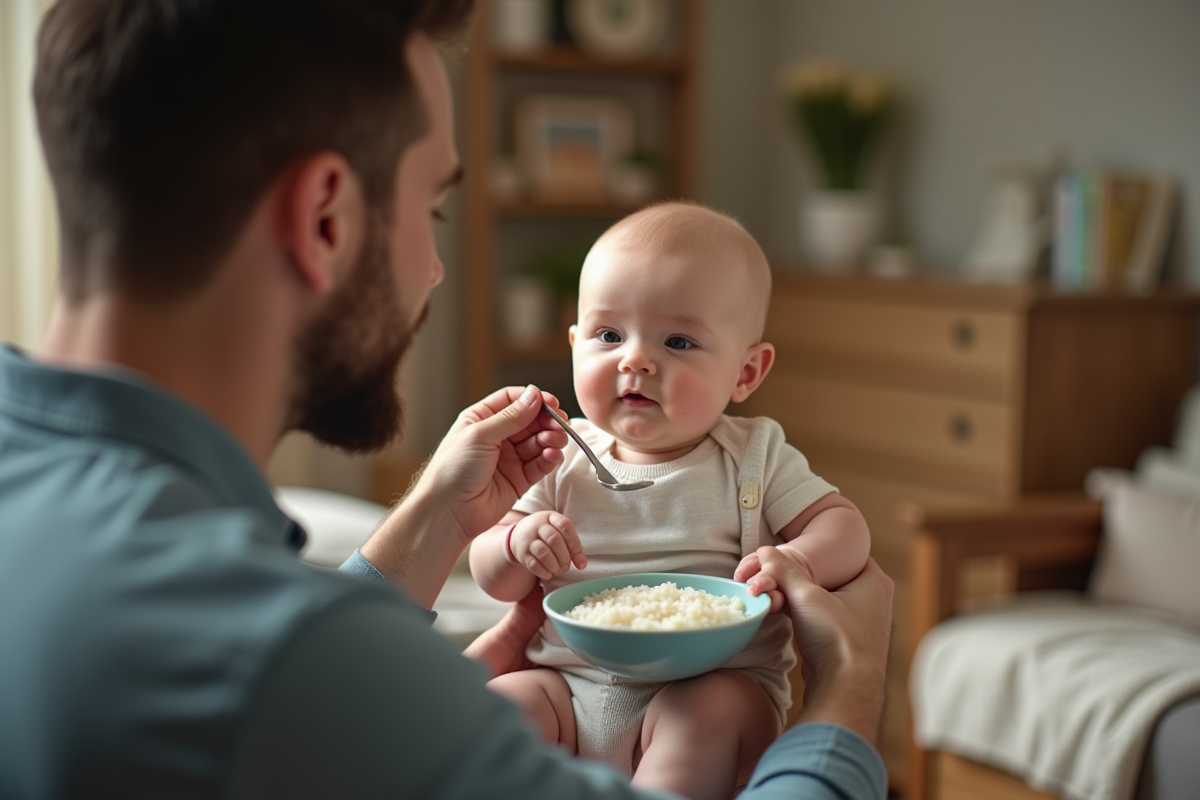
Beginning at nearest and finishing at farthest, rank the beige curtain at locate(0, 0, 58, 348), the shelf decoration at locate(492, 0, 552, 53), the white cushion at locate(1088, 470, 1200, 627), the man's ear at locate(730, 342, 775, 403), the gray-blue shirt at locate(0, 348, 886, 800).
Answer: the gray-blue shirt at locate(0, 348, 886, 800) → the man's ear at locate(730, 342, 775, 403) → the white cushion at locate(1088, 470, 1200, 627) → the beige curtain at locate(0, 0, 58, 348) → the shelf decoration at locate(492, 0, 552, 53)

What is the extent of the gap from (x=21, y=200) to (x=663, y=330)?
303 cm

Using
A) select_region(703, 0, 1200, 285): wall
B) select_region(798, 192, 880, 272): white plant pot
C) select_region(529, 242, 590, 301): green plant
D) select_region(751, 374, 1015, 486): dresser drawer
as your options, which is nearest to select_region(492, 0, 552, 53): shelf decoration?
select_region(529, 242, 590, 301): green plant

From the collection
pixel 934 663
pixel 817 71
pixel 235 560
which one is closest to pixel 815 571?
pixel 235 560

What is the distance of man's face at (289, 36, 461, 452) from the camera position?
3.40 feet

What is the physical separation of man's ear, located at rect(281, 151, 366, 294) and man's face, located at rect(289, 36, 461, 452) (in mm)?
18

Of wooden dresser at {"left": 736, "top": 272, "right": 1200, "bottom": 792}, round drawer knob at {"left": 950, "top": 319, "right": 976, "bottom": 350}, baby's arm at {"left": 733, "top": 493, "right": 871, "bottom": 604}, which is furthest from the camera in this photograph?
round drawer knob at {"left": 950, "top": 319, "right": 976, "bottom": 350}

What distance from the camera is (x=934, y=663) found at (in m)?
3.11

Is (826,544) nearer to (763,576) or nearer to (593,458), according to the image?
(763,576)

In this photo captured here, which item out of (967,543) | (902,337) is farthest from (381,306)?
(902,337)

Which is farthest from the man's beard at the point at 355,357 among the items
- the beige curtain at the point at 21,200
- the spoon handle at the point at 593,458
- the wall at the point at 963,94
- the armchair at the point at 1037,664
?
the wall at the point at 963,94

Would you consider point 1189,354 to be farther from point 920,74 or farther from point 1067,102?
point 920,74

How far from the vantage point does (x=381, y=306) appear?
1061 millimetres

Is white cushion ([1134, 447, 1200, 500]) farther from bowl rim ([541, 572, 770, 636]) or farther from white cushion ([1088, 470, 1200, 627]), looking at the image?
bowl rim ([541, 572, 770, 636])

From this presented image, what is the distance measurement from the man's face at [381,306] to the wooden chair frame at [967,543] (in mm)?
2211
